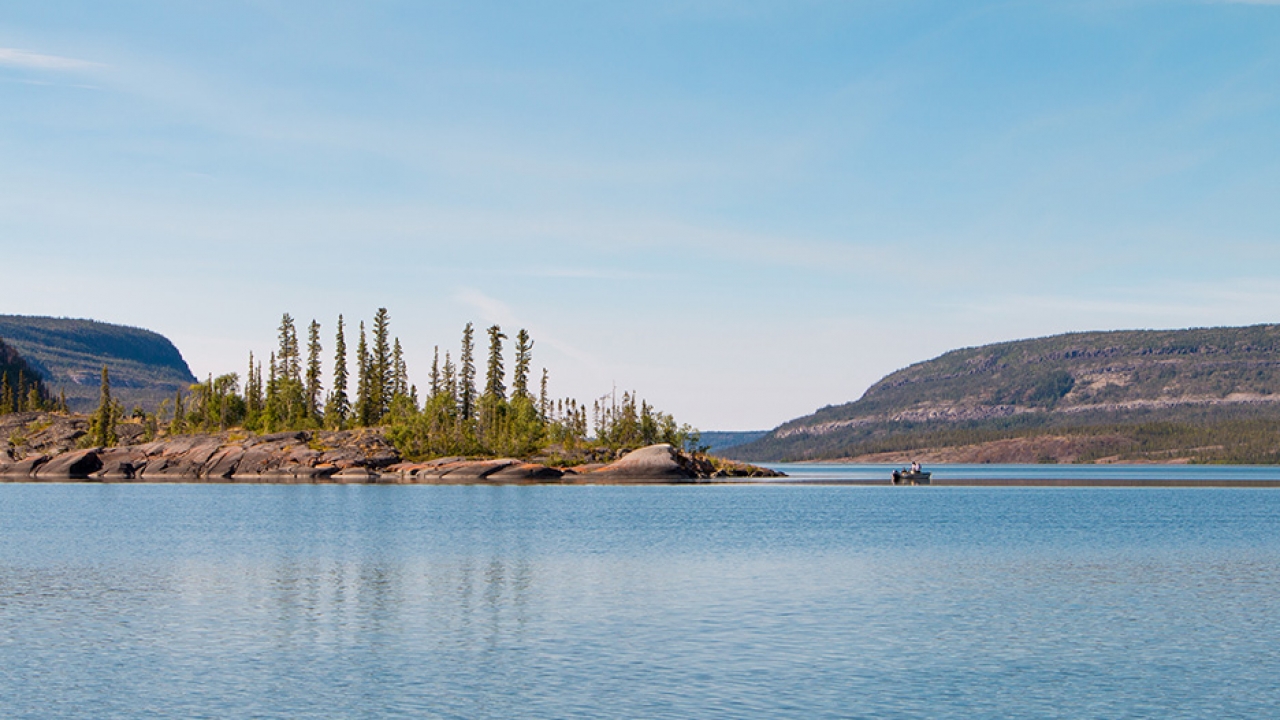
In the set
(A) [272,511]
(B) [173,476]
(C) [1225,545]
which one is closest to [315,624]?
(C) [1225,545]

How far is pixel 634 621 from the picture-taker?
129ft

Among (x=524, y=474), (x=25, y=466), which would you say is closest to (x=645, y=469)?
(x=524, y=474)

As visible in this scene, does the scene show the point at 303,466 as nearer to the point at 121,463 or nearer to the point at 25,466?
the point at 121,463

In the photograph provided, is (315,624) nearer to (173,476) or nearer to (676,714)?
(676,714)

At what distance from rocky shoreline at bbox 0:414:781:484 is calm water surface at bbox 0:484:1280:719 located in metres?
94.4

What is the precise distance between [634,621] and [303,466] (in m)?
151

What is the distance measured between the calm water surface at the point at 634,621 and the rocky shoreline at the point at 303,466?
94392mm

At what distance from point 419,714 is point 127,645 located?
1308 centimetres

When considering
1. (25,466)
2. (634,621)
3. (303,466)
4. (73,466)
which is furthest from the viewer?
(25,466)

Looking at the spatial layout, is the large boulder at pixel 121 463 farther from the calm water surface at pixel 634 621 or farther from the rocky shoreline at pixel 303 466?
the calm water surface at pixel 634 621

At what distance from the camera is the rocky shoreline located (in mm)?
177750

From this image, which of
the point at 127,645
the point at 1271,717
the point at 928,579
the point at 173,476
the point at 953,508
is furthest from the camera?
the point at 173,476

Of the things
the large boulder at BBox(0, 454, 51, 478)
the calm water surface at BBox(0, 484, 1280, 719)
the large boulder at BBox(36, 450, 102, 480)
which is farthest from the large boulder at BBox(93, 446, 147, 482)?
the calm water surface at BBox(0, 484, 1280, 719)

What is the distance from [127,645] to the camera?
3488 cm
